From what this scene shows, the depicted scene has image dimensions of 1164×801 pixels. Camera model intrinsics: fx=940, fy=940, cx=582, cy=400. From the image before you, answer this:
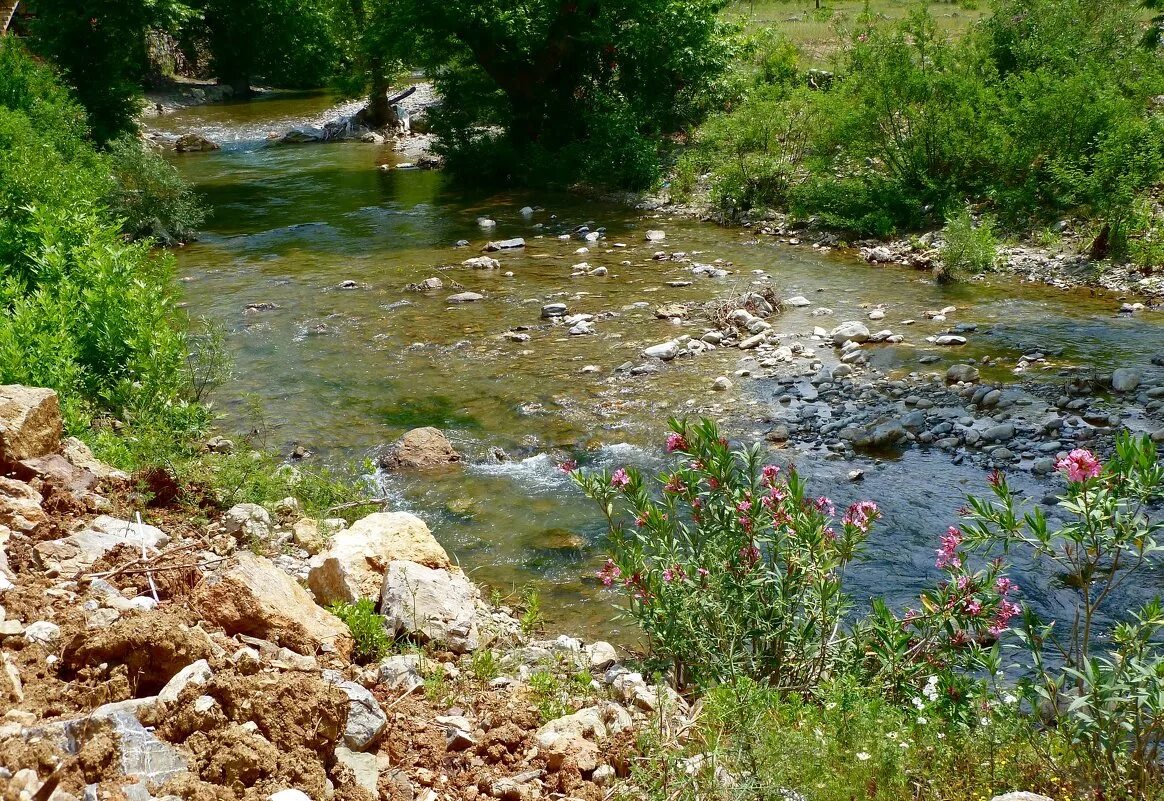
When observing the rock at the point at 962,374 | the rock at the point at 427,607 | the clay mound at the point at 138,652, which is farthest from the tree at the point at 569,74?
the clay mound at the point at 138,652

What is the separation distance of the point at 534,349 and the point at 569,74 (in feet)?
43.0

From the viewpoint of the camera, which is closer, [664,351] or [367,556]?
[367,556]

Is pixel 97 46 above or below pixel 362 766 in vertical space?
above

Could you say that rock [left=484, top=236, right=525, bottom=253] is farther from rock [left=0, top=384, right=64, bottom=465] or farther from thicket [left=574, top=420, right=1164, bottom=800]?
thicket [left=574, top=420, right=1164, bottom=800]

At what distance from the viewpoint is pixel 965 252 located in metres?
13.8

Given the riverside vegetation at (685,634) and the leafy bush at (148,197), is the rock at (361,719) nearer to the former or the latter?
the riverside vegetation at (685,634)

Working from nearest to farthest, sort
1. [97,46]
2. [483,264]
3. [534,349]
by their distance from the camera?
[534,349] < [483,264] < [97,46]

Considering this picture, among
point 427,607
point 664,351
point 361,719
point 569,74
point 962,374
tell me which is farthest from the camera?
point 569,74

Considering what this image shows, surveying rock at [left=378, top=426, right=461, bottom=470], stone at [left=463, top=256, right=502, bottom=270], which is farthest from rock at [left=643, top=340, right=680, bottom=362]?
stone at [left=463, top=256, right=502, bottom=270]

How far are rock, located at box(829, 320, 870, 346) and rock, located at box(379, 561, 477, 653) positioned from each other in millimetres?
7185

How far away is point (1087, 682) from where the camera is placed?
3215 mm

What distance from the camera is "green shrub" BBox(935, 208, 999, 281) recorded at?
13.8 m

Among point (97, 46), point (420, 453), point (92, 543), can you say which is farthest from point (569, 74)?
point (92, 543)

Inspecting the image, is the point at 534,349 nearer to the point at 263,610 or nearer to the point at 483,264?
the point at 483,264
